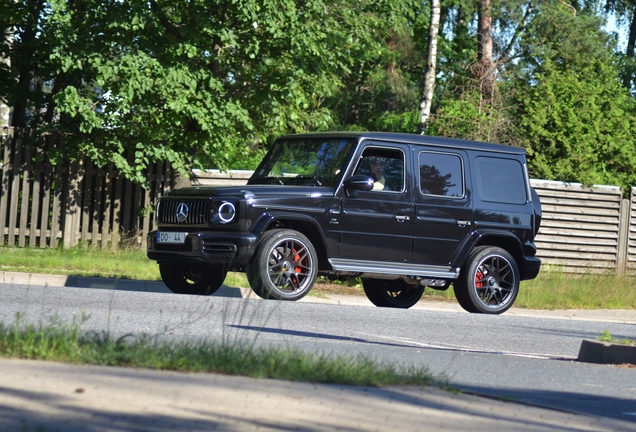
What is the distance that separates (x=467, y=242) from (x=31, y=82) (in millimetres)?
11499

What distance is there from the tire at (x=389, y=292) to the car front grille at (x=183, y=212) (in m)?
3.07

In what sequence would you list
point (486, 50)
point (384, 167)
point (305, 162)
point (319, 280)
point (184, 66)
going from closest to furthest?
point (384, 167)
point (305, 162)
point (319, 280)
point (184, 66)
point (486, 50)

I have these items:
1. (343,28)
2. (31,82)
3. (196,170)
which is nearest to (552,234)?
(343,28)

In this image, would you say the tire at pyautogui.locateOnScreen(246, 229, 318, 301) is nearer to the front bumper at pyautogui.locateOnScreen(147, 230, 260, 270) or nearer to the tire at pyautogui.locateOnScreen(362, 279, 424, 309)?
the front bumper at pyautogui.locateOnScreen(147, 230, 260, 270)

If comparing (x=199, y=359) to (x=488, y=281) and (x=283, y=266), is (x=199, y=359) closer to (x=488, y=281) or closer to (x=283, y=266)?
(x=283, y=266)

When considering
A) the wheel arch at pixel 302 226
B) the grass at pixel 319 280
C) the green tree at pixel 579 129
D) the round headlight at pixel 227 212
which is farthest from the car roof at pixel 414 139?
the green tree at pixel 579 129

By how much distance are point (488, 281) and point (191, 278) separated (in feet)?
11.9

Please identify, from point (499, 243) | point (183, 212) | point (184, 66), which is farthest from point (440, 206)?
point (184, 66)

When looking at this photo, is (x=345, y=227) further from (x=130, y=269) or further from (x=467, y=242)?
(x=130, y=269)

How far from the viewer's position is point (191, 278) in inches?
493

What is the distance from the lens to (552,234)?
2003 cm

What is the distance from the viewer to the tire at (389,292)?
1367 cm

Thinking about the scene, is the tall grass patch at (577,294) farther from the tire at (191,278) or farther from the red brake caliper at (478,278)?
the tire at (191,278)

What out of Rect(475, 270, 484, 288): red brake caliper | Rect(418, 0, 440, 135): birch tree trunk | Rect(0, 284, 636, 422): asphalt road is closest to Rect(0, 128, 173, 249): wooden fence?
Rect(418, 0, 440, 135): birch tree trunk
